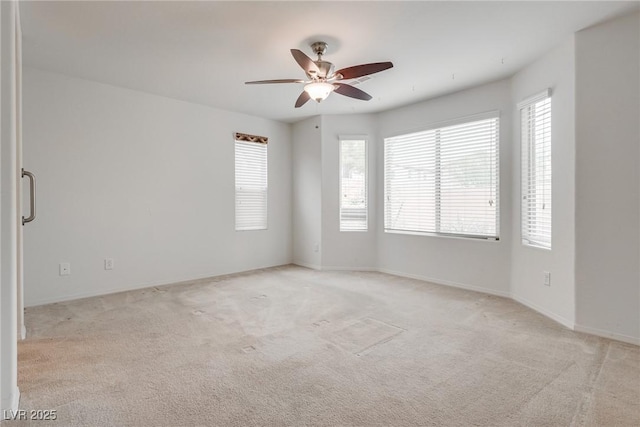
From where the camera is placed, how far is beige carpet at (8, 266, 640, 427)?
6.05 ft

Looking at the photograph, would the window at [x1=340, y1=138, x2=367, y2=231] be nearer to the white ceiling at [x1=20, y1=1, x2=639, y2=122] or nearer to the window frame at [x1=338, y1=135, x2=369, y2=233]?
the window frame at [x1=338, y1=135, x2=369, y2=233]

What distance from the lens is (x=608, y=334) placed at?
9.37 ft

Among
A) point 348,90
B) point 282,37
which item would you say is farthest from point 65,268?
point 348,90

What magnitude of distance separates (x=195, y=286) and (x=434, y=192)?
3.55m

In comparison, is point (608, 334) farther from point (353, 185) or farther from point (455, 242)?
point (353, 185)

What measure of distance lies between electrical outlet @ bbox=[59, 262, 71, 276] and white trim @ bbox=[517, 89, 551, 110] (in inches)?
214

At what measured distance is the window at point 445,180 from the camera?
4.28 meters

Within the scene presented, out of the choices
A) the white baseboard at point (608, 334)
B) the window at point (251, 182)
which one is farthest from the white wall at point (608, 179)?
the window at point (251, 182)

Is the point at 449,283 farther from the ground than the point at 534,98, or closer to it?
closer to it

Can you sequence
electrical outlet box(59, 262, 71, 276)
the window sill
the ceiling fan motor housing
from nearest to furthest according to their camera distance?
1. the ceiling fan motor housing
2. electrical outlet box(59, 262, 71, 276)
3. the window sill

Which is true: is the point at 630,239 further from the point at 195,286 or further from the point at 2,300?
the point at 195,286

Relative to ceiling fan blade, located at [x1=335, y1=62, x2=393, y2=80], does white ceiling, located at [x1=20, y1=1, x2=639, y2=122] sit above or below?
above

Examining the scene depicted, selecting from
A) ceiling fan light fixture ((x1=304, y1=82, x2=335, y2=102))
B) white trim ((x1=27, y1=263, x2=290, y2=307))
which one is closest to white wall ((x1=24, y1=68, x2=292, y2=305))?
white trim ((x1=27, y1=263, x2=290, y2=307))

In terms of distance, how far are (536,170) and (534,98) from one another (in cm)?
75
